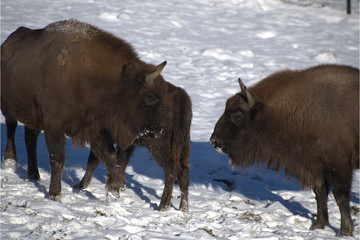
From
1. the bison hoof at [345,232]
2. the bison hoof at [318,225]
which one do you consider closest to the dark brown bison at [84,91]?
the bison hoof at [318,225]

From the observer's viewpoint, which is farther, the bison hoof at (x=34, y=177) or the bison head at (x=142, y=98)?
the bison hoof at (x=34, y=177)

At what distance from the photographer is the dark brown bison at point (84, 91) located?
5.44 metres

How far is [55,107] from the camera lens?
→ 541 cm

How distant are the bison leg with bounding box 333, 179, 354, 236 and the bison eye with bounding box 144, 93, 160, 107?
7.95 ft

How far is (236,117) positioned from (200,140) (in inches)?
104

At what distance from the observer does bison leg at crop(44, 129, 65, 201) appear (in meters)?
5.52

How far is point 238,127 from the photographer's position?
588cm

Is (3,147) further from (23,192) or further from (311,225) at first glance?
(311,225)

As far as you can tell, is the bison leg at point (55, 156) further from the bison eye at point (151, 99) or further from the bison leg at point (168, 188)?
the bison leg at point (168, 188)

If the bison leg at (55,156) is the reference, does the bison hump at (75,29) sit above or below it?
above

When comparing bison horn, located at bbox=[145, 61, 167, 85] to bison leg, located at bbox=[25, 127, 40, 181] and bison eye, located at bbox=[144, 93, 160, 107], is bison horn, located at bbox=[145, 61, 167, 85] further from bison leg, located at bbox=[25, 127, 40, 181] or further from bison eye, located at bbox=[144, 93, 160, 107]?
bison leg, located at bbox=[25, 127, 40, 181]

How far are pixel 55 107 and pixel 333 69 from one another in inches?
140

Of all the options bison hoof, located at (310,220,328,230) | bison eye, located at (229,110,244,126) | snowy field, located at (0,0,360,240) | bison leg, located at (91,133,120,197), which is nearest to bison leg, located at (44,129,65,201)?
snowy field, located at (0,0,360,240)

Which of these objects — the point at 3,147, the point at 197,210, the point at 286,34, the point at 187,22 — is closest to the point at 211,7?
the point at 187,22
